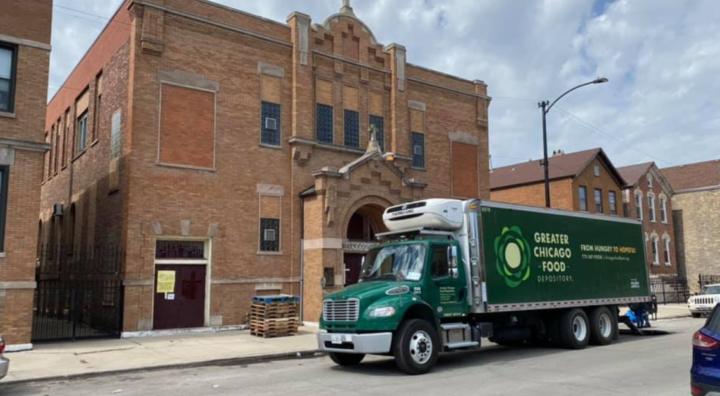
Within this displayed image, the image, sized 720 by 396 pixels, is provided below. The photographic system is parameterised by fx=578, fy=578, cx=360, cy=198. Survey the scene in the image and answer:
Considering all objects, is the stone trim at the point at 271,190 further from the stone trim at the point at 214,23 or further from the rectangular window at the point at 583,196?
the rectangular window at the point at 583,196

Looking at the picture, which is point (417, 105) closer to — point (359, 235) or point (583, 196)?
point (359, 235)

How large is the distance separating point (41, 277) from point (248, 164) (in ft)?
41.9

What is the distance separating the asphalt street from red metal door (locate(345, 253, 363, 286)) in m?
7.80

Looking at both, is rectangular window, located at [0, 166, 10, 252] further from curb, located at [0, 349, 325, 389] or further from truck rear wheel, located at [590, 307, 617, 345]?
truck rear wheel, located at [590, 307, 617, 345]

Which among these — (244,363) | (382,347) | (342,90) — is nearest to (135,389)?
(244,363)

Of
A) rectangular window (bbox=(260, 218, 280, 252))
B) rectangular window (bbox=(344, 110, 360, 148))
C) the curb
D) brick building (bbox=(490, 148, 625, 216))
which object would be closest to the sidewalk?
the curb

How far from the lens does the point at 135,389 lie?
9984 mm

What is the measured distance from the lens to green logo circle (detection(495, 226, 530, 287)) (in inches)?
516

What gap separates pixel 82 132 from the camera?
24828mm

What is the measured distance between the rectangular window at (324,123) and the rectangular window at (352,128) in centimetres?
81

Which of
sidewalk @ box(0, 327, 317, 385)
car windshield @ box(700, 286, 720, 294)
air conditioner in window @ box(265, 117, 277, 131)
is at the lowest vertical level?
sidewalk @ box(0, 327, 317, 385)

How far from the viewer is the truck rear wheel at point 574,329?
564 inches

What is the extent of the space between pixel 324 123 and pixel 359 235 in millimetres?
4577

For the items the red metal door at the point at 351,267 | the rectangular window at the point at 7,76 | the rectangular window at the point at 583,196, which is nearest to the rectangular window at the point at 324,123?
the red metal door at the point at 351,267
